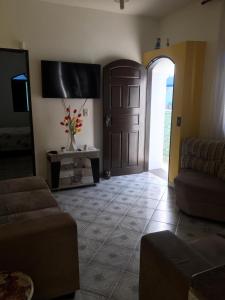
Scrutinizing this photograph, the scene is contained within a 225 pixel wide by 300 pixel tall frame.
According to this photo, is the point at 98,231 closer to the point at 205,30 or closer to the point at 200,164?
the point at 200,164

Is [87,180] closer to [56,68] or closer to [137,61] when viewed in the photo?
[56,68]

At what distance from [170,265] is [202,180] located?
198 centimetres

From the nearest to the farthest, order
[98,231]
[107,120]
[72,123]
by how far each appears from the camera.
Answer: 1. [98,231]
2. [72,123]
3. [107,120]

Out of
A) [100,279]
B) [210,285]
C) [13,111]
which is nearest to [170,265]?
[210,285]

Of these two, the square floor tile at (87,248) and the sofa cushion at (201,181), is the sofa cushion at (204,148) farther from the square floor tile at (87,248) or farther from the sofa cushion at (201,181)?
the square floor tile at (87,248)

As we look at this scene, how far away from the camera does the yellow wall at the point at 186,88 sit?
3.64 metres

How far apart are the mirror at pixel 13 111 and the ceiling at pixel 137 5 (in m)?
2.31

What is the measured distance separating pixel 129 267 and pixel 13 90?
5.22 metres

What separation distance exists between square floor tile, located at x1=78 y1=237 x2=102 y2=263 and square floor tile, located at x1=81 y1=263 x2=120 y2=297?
0.13 meters

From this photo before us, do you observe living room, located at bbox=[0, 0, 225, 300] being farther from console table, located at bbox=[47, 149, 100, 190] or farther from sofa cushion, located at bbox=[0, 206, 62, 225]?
sofa cushion, located at bbox=[0, 206, 62, 225]

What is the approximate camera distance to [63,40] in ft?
13.0

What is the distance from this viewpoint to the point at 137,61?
4.58 m

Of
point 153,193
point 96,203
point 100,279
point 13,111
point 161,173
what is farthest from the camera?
point 13,111

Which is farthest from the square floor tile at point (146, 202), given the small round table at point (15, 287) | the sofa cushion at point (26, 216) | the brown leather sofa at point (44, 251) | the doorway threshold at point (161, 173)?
the small round table at point (15, 287)
